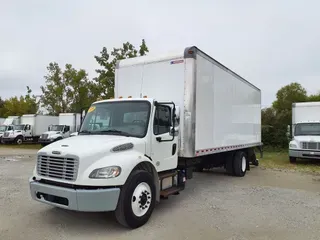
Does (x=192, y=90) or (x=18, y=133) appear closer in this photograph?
(x=192, y=90)

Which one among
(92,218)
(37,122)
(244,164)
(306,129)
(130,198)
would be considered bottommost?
(92,218)

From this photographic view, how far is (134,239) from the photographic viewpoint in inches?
171

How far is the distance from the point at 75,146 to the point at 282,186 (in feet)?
22.5

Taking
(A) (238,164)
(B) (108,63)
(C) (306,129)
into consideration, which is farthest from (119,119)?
(B) (108,63)

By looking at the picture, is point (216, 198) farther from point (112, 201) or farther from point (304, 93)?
point (304, 93)

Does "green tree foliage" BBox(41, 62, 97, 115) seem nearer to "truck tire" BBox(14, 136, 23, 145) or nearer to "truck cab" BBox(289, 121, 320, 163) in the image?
"truck tire" BBox(14, 136, 23, 145)

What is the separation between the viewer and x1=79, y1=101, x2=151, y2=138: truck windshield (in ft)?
17.7

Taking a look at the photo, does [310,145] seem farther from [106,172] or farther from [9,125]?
[9,125]

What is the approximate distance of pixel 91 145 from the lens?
185 inches

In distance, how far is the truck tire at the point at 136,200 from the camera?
4.55m

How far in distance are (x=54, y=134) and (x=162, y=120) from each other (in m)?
21.6

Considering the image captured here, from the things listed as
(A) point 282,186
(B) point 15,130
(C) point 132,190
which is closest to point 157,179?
(C) point 132,190

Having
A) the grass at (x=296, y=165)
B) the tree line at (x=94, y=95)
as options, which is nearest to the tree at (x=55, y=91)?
the tree line at (x=94, y=95)

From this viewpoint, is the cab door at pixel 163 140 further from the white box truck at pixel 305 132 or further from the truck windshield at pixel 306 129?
the truck windshield at pixel 306 129
